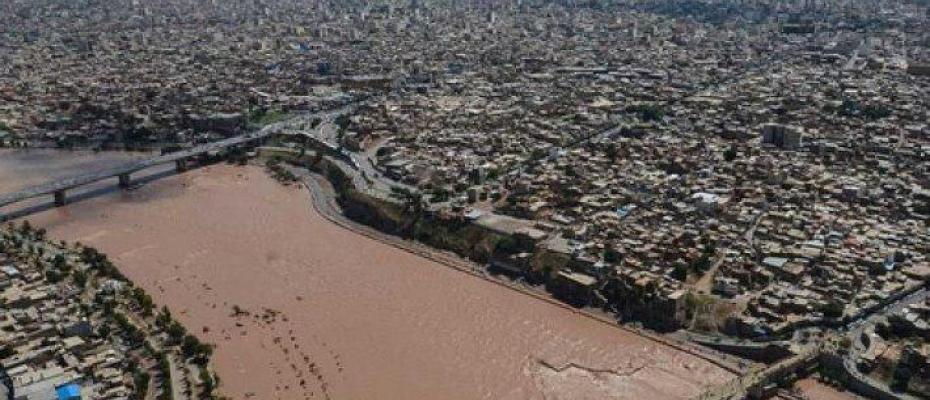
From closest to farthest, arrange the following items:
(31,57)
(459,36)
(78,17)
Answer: (31,57) < (459,36) < (78,17)

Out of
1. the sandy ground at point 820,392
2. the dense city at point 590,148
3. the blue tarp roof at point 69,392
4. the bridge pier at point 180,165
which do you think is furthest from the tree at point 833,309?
the bridge pier at point 180,165

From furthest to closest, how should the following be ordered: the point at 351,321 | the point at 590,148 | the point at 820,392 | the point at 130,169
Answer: the point at 590,148 < the point at 130,169 < the point at 351,321 < the point at 820,392

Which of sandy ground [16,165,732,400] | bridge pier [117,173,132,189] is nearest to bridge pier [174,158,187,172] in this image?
bridge pier [117,173,132,189]

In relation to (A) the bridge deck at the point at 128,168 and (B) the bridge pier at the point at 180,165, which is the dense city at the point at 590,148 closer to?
(A) the bridge deck at the point at 128,168

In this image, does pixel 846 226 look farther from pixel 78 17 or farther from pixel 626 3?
pixel 78 17

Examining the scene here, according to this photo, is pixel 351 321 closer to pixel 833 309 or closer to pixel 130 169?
pixel 833 309

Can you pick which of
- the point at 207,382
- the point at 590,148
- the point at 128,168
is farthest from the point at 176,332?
the point at 590,148

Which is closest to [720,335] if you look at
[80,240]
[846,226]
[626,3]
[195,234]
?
[846,226]
